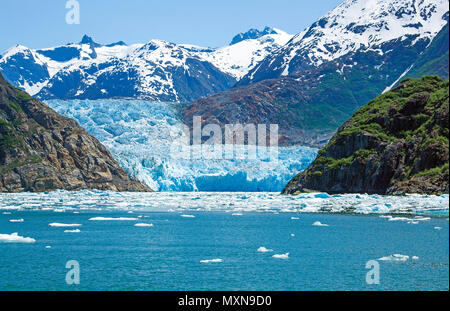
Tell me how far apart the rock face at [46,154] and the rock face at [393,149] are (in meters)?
42.4

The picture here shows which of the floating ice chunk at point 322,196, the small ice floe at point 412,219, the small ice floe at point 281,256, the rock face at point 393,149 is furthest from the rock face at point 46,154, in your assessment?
the small ice floe at point 281,256

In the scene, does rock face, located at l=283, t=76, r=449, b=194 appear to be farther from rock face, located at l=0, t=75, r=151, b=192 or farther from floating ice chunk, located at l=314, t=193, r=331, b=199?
rock face, located at l=0, t=75, r=151, b=192

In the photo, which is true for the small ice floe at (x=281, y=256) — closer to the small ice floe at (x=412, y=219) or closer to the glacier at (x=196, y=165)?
the small ice floe at (x=412, y=219)

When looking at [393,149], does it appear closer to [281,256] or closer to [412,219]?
[412,219]

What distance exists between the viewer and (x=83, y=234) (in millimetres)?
40469

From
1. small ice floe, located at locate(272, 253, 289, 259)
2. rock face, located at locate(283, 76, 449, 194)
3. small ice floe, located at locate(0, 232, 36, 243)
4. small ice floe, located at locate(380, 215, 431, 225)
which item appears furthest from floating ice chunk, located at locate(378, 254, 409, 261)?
rock face, located at locate(283, 76, 449, 194)

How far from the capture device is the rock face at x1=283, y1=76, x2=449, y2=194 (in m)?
81.5

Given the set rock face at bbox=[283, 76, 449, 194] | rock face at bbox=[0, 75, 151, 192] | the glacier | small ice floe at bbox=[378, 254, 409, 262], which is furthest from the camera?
the glacier

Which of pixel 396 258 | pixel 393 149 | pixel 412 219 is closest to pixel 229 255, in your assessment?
pixel 396 258

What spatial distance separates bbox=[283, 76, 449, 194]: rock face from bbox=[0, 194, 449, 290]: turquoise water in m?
34.6

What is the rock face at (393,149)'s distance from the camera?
81.5 meters
